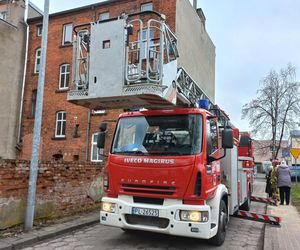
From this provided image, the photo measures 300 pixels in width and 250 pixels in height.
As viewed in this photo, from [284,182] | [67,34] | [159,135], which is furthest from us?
[67,34]

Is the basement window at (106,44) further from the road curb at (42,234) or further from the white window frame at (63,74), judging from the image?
the white window frame at (63,74)

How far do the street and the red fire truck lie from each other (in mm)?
521

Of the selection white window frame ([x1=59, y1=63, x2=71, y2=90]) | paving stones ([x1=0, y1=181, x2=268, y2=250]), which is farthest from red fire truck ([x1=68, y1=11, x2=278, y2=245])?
white window frame ([x1=59, y1=63, x2=71, y2=90])

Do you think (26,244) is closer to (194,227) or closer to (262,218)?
(194,227)

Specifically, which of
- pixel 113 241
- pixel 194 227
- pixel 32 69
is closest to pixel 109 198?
pixel 113 241

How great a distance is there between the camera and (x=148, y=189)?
5828 mm

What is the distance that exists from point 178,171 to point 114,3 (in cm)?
2028

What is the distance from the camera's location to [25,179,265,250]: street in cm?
630

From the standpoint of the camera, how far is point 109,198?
618 cm

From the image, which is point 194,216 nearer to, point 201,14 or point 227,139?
point 227,139

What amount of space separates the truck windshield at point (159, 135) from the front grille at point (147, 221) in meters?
1.15

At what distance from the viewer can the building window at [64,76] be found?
79.3ft

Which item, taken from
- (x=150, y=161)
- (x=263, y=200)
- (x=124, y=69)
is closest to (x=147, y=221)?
(x=150, y=161)

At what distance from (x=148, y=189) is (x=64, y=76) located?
2021cm
